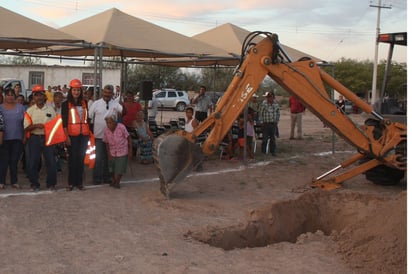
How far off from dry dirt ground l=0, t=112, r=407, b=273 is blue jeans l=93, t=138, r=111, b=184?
23 centimetres

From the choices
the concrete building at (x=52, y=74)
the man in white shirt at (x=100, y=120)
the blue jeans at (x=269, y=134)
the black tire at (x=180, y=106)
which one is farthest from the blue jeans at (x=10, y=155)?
the concrete building at (x=52, y=74)

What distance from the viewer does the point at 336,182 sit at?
30.2 feet

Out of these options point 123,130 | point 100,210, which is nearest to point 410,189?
point 100,210

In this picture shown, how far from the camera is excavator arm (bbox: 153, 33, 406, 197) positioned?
7.78 m

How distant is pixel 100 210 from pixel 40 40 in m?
3.46

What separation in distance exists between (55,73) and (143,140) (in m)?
28.1

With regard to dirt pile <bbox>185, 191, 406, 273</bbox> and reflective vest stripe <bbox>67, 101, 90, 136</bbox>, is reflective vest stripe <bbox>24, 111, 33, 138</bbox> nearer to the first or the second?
reflective vest stripe <bbox>67, 101, 90, 136</bbox>

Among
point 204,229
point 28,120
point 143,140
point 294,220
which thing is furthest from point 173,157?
point 143,140

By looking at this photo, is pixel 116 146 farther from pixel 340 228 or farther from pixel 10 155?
pixel 340 228

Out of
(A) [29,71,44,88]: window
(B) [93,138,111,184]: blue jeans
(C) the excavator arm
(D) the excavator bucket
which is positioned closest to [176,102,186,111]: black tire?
(A) [29,71,44,88]: window

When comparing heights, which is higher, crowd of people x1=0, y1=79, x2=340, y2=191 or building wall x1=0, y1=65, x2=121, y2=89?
building wall x1=0, y1=65, x2=121, y2=89

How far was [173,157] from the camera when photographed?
7.72 m

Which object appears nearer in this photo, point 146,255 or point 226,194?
point 146,255

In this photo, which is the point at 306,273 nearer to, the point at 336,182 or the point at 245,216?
the point at 245,216
